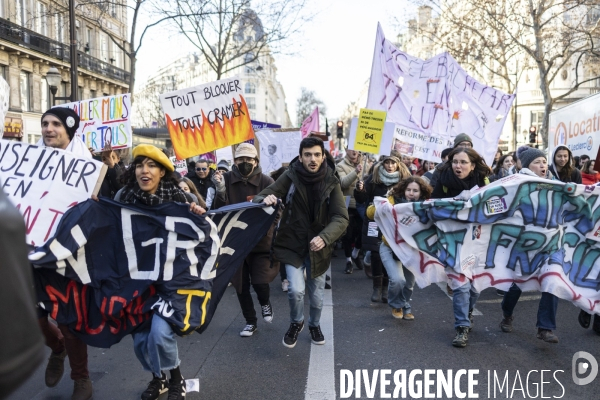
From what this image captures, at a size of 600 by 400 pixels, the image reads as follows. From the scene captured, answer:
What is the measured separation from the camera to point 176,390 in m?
3.99

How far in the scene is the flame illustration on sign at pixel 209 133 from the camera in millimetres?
8023

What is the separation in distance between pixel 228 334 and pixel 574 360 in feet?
9.99

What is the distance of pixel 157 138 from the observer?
1116 inches

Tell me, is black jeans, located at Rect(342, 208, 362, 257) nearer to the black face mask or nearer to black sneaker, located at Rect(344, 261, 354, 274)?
black sneaker, located at Rect(344, 261, 354, 274)

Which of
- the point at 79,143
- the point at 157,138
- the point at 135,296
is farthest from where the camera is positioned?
the point at 157,138

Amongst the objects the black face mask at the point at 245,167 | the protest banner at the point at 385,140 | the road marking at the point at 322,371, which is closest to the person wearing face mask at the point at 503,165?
the protest banner at the point at 385,140

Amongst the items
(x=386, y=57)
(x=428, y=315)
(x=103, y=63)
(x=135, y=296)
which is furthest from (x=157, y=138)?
(x=135, y=296)

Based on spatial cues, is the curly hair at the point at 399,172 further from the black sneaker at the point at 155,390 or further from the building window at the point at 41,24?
the building window at the point at 41,24

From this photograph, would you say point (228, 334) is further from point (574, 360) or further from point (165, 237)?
point (574, 360)

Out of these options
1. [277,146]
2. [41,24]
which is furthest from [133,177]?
[41,24]

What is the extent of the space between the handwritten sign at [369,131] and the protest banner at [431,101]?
25.2 inches

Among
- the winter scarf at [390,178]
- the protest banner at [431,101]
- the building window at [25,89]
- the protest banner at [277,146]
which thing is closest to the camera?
the winter scarf at [390,178]

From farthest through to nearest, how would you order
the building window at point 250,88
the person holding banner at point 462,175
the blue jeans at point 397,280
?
1. the building window at point 250,88
2. the blue jeans at point 397,280
3. the person holding banner at point 462,175

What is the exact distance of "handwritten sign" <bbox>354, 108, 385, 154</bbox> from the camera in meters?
8.38
